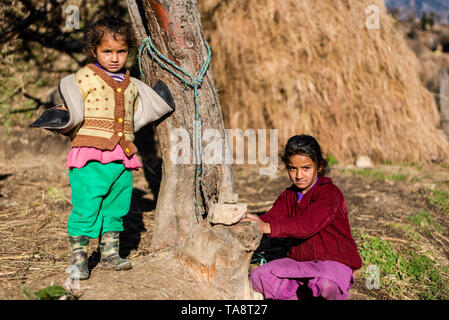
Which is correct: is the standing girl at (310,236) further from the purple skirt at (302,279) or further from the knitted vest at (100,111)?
the knitted vest at (100,111)

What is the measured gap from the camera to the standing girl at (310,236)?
255cm

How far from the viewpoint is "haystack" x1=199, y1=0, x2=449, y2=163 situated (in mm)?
6305

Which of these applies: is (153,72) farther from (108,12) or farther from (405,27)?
(405,27)

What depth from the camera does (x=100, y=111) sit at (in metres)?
2.61

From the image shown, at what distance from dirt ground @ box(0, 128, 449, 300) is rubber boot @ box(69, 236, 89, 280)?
63mm

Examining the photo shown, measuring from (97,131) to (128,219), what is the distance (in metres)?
1.69

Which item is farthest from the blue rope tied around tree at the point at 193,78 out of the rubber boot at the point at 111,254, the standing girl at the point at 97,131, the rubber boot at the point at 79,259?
the rubber boot at the point at 79,259

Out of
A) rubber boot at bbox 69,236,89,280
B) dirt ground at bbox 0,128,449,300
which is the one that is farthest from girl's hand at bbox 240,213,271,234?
rubber boot at bbox 69,236,89,280

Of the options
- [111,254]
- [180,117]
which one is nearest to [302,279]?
[111,254]

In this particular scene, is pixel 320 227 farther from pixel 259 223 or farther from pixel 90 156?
pixel 90 156

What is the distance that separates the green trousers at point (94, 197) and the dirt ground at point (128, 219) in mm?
268

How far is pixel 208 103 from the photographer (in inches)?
116
